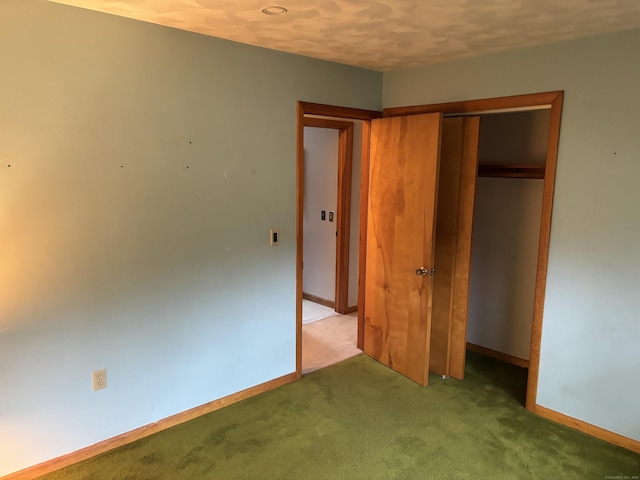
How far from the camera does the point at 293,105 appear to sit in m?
3.10

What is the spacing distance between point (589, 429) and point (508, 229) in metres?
1.57

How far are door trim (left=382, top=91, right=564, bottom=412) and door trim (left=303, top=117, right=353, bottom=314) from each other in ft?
5.34

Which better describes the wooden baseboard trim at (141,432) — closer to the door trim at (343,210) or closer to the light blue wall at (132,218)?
the light blue wall at (132,218)

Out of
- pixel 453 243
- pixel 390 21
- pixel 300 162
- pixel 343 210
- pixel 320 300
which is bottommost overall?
pixel 320 300

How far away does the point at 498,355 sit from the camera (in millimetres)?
3846

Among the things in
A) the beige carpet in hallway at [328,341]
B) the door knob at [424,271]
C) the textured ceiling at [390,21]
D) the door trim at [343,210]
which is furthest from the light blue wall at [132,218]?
the door trim at [343,210]

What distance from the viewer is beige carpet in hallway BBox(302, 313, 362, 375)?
376 cm

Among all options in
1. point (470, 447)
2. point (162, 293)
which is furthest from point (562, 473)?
point (162, 293)

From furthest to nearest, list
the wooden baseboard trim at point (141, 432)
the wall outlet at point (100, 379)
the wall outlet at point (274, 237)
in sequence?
the wall outlet at point (274, 237) < the wall outlet at point (100, 379) < the wooden baseboard trim at point (141, 432)

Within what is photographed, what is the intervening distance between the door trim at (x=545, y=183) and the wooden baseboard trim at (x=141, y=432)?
166 centimetres

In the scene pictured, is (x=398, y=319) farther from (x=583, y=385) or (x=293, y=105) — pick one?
(x=293, y=105)

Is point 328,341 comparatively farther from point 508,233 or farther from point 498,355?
point 508,233

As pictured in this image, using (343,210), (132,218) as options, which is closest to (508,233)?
(343,210)

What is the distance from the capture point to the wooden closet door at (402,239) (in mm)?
3158
